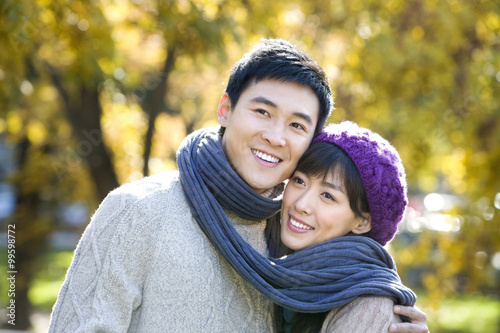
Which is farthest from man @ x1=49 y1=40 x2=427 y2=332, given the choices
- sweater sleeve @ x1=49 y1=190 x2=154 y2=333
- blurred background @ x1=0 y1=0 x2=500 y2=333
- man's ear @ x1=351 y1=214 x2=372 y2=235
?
blurred background @ x1=0 y1=0 x2=500 y2=333

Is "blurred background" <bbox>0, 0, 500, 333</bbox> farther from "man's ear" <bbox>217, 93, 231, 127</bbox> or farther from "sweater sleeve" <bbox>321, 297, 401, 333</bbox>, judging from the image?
"sweater sleeve" <bbox>321, 297, 401, 333</bbox>

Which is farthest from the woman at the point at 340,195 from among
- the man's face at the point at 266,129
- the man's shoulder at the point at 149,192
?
the man's shoulder at the point at 149,192

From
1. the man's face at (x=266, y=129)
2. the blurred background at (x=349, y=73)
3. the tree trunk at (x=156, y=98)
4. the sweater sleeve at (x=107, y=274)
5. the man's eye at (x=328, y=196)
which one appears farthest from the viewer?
the tree trunk at (x=156, y=98)

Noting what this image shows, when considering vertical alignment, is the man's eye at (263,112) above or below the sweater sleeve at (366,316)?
above

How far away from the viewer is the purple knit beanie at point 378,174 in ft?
6.87

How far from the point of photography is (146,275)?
1817 mm

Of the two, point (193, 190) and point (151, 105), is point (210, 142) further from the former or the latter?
point (151, 105)

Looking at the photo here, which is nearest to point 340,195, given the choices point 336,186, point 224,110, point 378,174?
point 336,186

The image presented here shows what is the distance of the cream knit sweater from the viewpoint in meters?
1.74

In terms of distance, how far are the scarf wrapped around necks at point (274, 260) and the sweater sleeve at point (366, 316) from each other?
0.09 ft

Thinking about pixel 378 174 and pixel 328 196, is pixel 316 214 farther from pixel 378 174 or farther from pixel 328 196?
pixel 378 174

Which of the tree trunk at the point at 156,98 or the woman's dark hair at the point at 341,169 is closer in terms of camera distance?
the woman's dark hair at the point at 341,169

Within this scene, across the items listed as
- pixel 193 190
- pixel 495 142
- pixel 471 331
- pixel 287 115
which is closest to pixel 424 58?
pixel 495 142

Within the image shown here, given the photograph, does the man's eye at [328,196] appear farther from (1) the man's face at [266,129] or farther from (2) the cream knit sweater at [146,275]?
(2) the cream knit sweater at [146,275]
